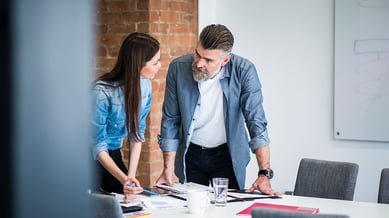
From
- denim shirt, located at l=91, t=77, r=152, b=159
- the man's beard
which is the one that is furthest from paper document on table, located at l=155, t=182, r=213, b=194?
the man's beard

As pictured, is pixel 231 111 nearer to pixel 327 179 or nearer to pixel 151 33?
pixel 327 179

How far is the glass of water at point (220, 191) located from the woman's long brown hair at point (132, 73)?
57cm

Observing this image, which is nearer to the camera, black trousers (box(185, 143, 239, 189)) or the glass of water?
the glass of water

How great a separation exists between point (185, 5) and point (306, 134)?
5.10 ft

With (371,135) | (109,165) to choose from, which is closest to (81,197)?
(109,165)

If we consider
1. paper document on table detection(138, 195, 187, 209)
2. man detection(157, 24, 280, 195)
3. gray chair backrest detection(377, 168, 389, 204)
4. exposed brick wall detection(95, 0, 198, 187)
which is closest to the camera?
paper document on table detection(138, 195, 187, 209)

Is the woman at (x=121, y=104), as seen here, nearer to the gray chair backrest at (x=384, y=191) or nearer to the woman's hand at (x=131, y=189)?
the woman's hand at (x=131, y=189)

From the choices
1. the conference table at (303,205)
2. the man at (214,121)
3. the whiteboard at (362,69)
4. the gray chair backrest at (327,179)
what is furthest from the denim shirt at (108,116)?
the whiteboard at (362,69)

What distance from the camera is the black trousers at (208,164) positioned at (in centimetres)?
346

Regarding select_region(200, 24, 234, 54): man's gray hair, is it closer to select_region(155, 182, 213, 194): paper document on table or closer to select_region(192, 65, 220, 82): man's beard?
select_region(192, 65, 220, 82): man's beard

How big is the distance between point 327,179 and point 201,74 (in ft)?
2.99

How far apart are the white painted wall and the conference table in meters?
2.39

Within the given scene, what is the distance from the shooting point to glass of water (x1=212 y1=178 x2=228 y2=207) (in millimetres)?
2910

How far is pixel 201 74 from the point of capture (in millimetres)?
3416
